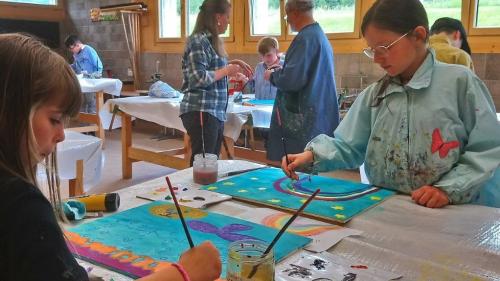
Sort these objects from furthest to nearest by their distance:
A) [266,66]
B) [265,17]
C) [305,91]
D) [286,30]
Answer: [265,17] < [286,30] < [266,66] < [305,91]

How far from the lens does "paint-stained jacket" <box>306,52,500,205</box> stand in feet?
4.25

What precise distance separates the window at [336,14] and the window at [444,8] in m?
0.80

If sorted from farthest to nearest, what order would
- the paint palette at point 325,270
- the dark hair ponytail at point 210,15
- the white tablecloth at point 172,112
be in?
1. the white tablecloth at point 172,112
2. the dark hair ponytail at point 210,15
3. the paint palette at point 325,270

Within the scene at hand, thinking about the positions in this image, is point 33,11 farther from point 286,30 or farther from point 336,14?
point 336,14

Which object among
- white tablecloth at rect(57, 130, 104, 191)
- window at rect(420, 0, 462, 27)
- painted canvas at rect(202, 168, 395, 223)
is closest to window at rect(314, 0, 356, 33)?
window at rect(420, 0, 462, 27)

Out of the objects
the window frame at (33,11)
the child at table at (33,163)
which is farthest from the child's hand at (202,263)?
the window frame at (33,11)

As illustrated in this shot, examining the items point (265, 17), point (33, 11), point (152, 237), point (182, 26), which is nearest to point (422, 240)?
point (152, 237)

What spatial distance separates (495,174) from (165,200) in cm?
101

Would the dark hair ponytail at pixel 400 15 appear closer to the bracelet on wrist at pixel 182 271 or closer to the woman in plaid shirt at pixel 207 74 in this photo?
the bracelet on wrist at pixel 182 271

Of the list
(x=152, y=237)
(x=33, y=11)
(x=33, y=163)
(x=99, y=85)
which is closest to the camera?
(x=33, y=163)

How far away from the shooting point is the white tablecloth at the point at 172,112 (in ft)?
10.9

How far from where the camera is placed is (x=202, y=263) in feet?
2.58

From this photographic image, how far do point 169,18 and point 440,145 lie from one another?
6085 mm

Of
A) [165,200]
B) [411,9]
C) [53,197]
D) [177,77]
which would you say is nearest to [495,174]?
[411,9]
